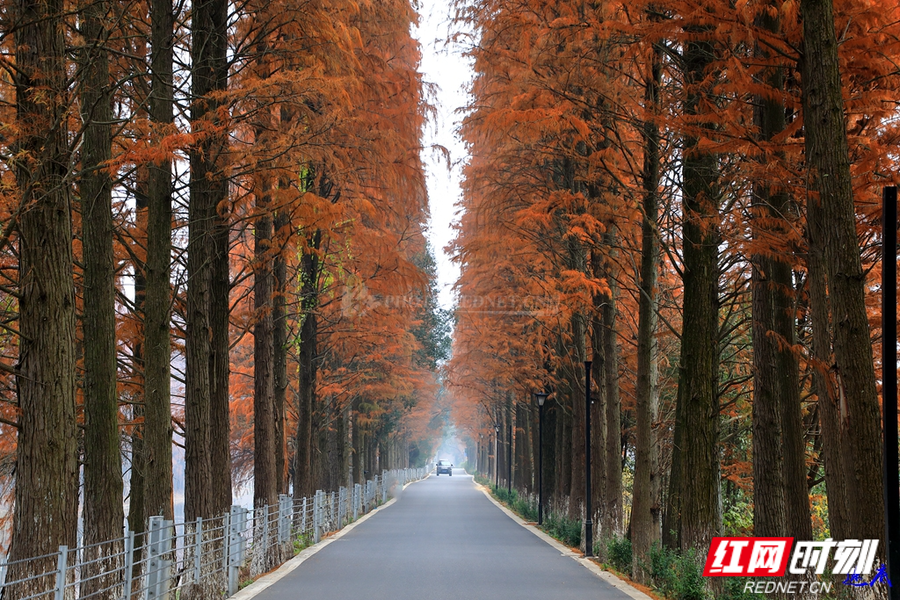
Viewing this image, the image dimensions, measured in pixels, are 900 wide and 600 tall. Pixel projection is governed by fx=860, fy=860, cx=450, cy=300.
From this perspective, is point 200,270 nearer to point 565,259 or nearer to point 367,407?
point 565,259

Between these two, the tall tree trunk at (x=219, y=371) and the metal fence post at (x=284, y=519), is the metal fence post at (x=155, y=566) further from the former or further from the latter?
the metal fence post at (x=284, y=519)

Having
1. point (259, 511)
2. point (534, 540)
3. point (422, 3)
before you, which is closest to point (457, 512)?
point (534, 540)

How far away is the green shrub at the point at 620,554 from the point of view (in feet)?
56.2

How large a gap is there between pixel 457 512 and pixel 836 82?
33166 mm

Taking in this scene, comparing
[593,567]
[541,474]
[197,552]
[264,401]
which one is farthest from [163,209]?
[541,474]

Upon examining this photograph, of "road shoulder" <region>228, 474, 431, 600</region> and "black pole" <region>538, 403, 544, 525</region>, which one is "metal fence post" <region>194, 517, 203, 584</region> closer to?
"road shoulder" <region>228, 474, 431, 600</region>

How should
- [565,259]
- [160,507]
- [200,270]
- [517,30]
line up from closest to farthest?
[160,507], [200,270], [517,30], [565,259]

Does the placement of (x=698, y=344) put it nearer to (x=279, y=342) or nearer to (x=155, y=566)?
(x=155, y=566)

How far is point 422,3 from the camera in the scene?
60.4 ft

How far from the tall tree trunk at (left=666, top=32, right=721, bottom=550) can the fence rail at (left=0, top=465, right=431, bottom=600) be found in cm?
742

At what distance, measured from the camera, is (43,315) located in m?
9.30

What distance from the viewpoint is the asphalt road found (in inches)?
543

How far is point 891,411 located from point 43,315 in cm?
840

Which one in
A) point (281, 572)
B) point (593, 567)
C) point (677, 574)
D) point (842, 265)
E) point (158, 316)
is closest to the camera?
point (842, 265)
